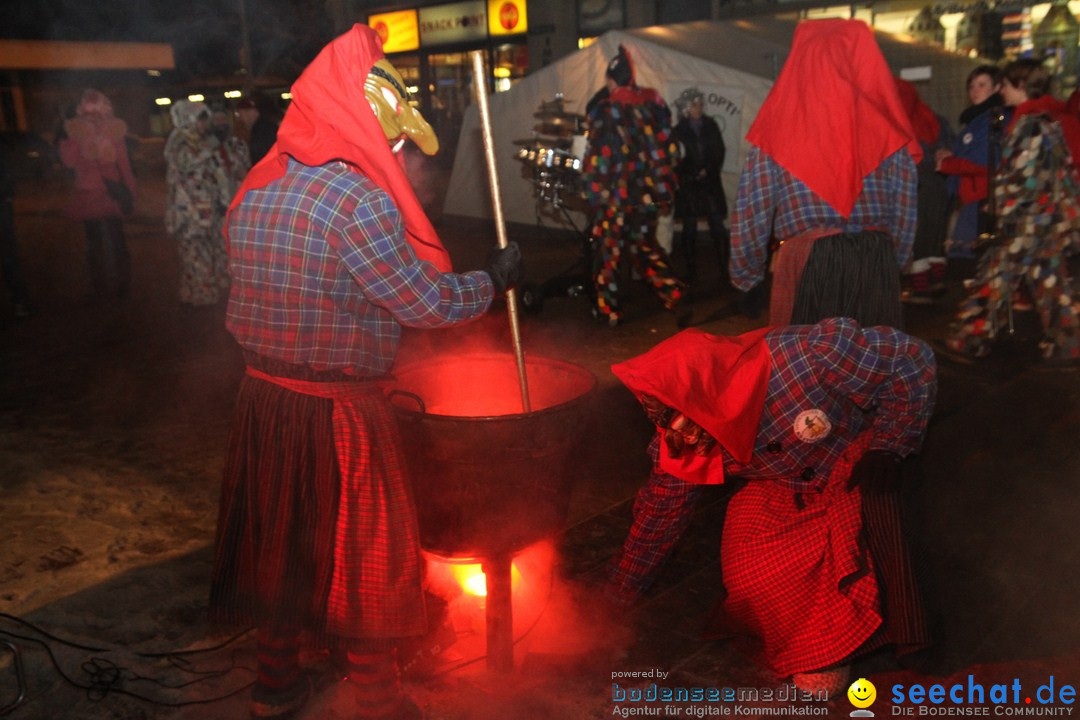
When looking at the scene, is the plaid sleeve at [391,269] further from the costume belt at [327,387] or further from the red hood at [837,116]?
the red hood at [837,116]

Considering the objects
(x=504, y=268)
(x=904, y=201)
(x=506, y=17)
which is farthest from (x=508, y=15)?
(x=504, y=268)

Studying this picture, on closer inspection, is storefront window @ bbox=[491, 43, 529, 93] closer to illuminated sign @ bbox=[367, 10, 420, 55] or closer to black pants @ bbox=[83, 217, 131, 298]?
illuminated sign @ bbox=[367, 10, 420, 55]

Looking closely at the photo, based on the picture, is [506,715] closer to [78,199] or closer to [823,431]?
[823,431]

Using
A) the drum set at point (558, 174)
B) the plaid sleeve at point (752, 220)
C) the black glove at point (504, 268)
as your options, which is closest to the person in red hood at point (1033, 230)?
the plaid sleeve at point (752, 220)

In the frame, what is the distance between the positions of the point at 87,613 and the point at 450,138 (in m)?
22.1

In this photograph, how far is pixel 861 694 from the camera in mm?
2977

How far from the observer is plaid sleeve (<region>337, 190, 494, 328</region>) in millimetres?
2475

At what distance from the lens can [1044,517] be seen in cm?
427

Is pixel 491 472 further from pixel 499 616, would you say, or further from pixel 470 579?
pixel 470 579

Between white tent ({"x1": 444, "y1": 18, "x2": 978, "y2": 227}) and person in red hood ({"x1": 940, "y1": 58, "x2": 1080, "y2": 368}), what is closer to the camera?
person in red hood ({"x1": 940, "y1": 58, "x2": 1080, "y2": 368})

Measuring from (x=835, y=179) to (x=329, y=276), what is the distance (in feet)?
7.37

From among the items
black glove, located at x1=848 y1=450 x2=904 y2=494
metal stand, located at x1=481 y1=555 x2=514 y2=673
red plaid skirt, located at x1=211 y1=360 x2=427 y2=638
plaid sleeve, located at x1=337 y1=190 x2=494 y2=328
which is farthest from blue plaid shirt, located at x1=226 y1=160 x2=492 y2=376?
black glove, located at x1=848 y1=450 x2=904 y2=494

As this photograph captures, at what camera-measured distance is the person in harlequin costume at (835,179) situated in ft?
12.6

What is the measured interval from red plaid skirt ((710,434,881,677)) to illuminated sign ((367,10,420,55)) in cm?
2173
